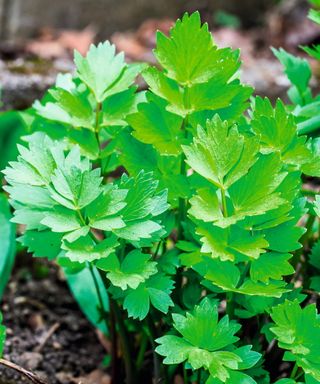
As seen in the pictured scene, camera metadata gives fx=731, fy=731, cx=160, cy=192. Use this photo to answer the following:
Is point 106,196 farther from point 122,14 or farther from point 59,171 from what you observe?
point 122,14

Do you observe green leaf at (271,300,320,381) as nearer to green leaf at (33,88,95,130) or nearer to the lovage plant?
the lovage plant

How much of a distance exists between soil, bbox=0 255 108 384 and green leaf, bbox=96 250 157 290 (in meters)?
0.41

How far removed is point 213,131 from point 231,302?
0.23 metres

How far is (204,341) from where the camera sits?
86 centimetres

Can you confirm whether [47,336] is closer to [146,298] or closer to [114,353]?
[114,353]

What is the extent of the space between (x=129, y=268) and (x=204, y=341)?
13cm

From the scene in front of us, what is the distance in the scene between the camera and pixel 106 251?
86 centimetres

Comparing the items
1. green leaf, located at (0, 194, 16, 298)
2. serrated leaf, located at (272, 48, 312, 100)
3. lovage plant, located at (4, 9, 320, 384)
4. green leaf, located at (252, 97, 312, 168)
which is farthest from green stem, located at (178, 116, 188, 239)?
green leaf, located at (0, 194, 16, 298)

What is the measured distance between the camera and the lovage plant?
2.81ft

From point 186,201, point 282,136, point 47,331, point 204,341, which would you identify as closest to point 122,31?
point 47,331

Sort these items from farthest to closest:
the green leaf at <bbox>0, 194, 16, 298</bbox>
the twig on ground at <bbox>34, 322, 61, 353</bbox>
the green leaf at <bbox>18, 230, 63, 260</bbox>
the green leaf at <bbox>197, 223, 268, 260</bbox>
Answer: the twig on ground at <bbox>34, 322, 61, 353</bbox> → the green leaf at <bbox>0, 194, 16, 298</bbox> → the green leaf at <bbox>18, 230, 63, 260</bbox> → the green leaf at <bbox>197, 223, 268, 260</bbox>

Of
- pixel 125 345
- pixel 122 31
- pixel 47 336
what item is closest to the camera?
pixel 125 345

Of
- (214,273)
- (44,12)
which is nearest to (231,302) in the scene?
(214,273)

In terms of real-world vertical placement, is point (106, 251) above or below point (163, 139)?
below
